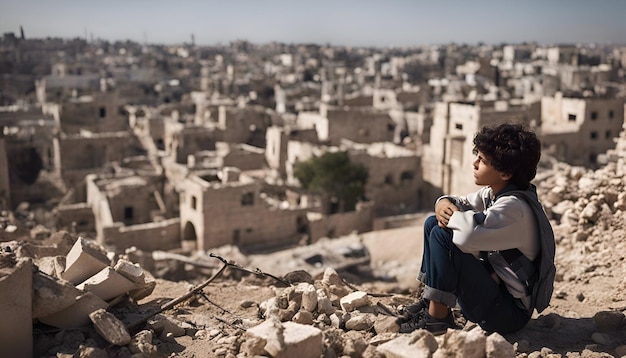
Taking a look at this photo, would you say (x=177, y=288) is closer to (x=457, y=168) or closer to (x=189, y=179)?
(x=189, y=179)

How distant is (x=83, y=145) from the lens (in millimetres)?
22594

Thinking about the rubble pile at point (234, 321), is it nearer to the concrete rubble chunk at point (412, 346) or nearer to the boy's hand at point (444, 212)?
the concrete rubble chunk at point (412, 346)

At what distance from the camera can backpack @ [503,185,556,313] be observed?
12.1 feet

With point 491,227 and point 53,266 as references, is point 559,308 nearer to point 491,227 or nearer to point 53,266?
point 491,227

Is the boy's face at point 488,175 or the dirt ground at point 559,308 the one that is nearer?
the boy's face at point 488,175

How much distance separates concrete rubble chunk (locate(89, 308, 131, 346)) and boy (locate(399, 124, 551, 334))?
1719 mm

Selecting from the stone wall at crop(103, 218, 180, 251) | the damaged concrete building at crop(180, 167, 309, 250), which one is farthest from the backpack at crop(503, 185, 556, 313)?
the damaged concrete building at crop(180, 167, 309, 250)

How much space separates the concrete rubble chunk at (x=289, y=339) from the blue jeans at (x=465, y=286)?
0.80m

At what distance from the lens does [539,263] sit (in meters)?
3.81

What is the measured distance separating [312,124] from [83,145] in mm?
10035

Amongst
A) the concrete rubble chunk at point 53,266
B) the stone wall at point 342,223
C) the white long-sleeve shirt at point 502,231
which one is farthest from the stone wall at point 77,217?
the white long-sleeve shirt at point 502,231

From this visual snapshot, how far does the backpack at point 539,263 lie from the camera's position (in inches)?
145

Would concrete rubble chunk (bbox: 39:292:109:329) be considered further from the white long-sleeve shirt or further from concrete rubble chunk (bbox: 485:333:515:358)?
concrete rubble chunk (bbox: 485:333:515:358)

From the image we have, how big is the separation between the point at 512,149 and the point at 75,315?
2.92 m
